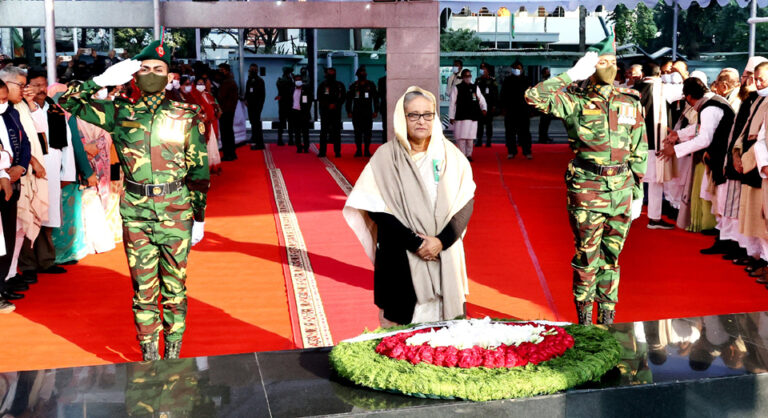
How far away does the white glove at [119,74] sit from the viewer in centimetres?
461

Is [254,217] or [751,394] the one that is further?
[254,217]

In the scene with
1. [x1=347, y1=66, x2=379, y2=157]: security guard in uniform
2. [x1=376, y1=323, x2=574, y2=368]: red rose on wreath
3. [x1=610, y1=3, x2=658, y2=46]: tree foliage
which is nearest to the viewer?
[x1=376, y1=323, x2=574, y2=368]: red rose on wreath

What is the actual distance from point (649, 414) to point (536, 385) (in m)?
0.42

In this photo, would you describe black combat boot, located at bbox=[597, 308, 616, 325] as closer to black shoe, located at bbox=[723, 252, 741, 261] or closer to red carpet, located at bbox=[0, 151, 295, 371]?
red carpet, located at bbox=[0, 151, 295, 371]

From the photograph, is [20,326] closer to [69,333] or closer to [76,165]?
[69,333]

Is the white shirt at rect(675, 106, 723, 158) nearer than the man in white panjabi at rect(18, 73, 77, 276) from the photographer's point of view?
No

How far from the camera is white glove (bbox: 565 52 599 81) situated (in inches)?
197

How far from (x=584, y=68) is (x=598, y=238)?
3.22 ft

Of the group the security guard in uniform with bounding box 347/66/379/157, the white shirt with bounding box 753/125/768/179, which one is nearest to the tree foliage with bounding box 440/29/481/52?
the security guard in uniform with bounding box 347/66/379/157

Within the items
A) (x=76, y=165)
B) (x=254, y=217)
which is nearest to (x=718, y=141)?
(x=254, y=217)

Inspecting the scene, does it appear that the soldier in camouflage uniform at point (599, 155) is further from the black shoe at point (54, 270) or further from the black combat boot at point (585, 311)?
the black shoe at point (54, 270)

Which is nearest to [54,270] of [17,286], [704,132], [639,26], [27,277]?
[27,277]

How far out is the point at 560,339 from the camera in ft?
10.7

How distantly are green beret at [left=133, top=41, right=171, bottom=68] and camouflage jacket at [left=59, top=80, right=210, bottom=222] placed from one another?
211 millimetres
